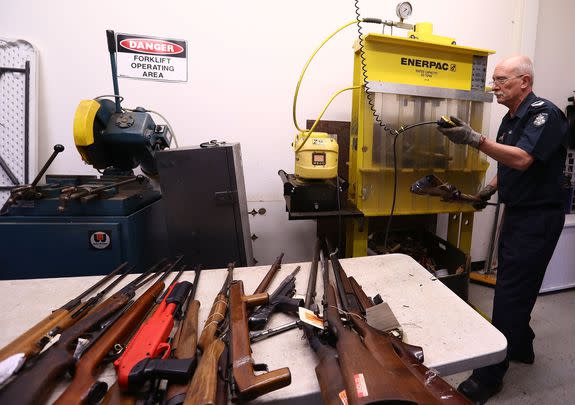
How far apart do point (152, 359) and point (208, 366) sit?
12 centimetres

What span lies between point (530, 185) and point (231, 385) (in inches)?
64.4

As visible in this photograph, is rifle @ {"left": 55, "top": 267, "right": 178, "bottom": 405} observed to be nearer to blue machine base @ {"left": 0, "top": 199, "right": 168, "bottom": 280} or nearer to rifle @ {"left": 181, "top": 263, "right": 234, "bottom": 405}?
rifle @ {"left": 181, "top": 263, "right": 234, "bottom": 405}

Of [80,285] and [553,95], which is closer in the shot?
[80,285]

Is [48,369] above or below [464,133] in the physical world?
below

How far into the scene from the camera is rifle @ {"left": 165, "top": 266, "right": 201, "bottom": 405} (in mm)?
509

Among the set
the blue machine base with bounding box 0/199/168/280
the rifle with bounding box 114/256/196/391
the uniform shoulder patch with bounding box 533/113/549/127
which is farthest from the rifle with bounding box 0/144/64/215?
the uniform shoulder patch with bounding box 533/113/549/127

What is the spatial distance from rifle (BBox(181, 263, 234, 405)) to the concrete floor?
1.25 m

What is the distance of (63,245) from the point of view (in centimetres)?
118

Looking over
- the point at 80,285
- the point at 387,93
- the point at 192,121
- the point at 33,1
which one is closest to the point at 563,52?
the point at 387,93

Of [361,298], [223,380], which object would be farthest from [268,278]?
[223,380]

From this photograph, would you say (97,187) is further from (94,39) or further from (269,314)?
(94,39)

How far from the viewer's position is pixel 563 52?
2.51 m

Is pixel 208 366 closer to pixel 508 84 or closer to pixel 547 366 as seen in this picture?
pixel 508 84

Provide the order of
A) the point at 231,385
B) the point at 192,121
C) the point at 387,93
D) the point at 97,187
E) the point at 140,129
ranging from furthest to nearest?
the point at 192,121 → the point at 387,93 → the point at 140,129 → the point at 97,187 → the point at 231,385
